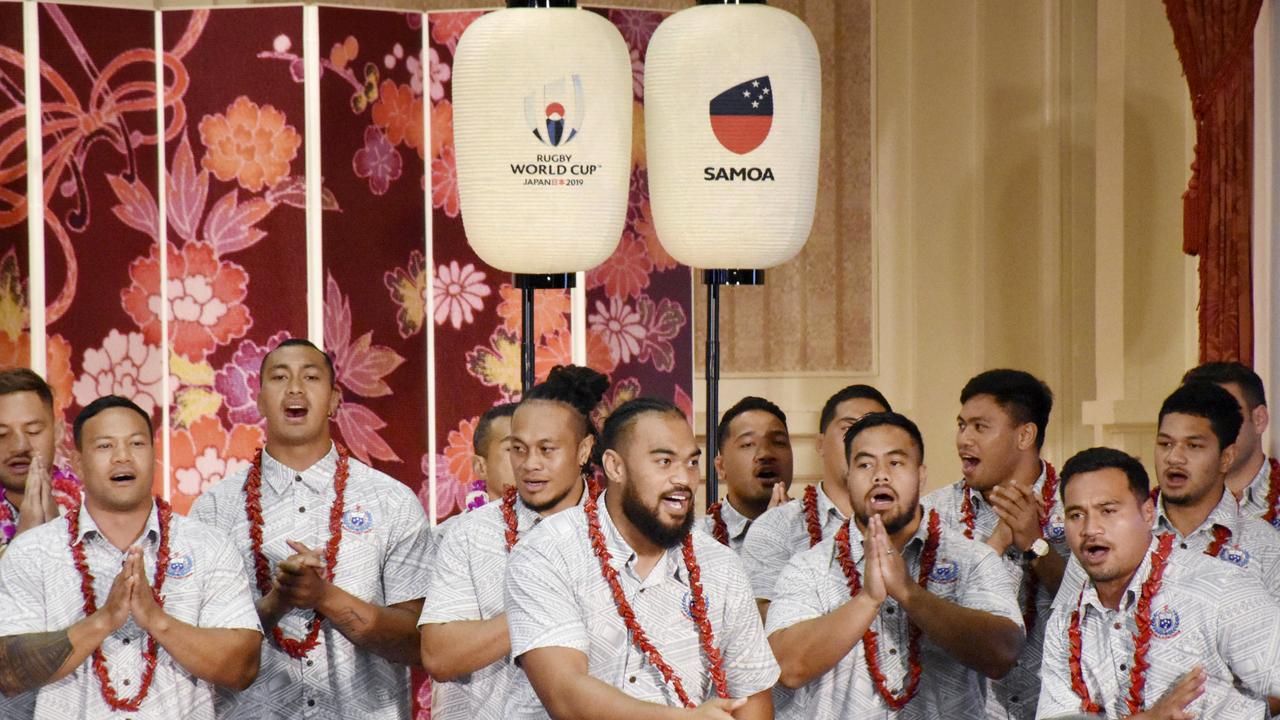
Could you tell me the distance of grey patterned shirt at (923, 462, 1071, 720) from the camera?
12.8 feet

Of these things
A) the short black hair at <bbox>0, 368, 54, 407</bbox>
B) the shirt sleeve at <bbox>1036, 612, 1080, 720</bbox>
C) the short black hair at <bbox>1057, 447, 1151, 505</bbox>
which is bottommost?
the shirt sleeve at <bbox>1036, 612, 1080, 720</bbox>

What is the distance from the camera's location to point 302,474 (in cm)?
419

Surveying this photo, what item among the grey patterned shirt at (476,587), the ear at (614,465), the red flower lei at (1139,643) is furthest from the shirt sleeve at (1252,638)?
the grey patterned shirt at (476,587)

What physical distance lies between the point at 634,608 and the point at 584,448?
62cm

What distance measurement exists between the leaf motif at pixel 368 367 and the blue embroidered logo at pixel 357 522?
117 cm

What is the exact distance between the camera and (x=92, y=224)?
17.2 ft

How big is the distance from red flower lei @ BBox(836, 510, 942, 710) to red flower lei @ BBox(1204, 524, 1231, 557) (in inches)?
28.9

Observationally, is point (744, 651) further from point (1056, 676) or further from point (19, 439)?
point (19, 439)

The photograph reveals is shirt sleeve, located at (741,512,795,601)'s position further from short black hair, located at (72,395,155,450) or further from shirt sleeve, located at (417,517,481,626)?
short black hair, located at (72,395,155,450)

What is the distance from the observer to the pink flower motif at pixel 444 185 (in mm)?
5371

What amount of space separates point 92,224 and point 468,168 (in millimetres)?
1539

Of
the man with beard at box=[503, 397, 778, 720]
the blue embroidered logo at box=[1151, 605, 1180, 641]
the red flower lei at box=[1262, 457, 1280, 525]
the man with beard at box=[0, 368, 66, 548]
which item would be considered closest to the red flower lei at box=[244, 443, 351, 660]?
the man with beard at box=[0, 368, 66, 548]

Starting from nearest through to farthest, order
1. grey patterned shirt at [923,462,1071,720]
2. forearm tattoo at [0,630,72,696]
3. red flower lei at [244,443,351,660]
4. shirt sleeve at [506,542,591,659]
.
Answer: shirt sleeve at [506,542,591,659], forearm tattoo at [0,630,72,696], grey patterned shirt at [923,462,1071,720], red flower lei at [244,443,351,660]

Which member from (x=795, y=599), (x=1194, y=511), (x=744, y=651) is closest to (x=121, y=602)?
(x=744, y=651)
